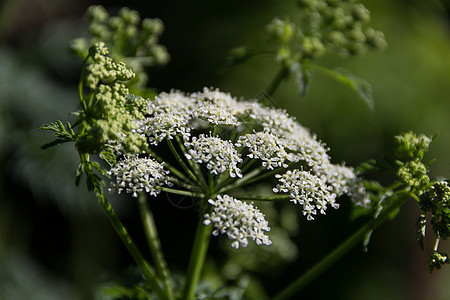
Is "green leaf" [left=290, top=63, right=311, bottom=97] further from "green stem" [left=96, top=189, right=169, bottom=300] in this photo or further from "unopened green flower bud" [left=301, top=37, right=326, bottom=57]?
"green stem" [left=96, top=189, right=169, bottom=300]

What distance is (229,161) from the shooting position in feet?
6.00

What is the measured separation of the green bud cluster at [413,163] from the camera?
1.87m

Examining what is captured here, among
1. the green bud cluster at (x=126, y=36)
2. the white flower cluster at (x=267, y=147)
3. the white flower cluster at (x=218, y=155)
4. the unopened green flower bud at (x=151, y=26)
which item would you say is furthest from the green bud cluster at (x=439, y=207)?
the unopened green flower bud at (x=151, y=26)

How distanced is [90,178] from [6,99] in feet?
9.94

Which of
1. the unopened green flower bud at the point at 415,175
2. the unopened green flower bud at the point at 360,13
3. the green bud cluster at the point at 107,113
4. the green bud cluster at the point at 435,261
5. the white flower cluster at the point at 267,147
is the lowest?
the green bud cluster at the point at 107,113

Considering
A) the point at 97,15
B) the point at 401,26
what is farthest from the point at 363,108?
the point at 97,15

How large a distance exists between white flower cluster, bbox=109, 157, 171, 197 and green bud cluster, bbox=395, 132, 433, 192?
3.16 ft

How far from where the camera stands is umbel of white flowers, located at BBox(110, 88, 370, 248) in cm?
174

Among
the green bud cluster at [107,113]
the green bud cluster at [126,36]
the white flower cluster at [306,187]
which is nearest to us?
the green bud cluster at [107,113]

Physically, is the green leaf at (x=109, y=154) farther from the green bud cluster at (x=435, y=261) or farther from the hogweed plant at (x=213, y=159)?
the green bud cluster at (x=435, y=261)

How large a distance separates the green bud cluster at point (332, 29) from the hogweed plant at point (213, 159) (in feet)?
0.16

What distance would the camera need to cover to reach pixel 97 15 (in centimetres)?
249

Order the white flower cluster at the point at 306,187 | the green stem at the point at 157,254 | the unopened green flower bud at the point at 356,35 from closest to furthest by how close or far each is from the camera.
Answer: the white flower cluster at the point at 306,187, the green stem at the point at 157,254, the unopened green flower bud at the point at 356,35

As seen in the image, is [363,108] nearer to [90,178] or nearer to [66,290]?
[66,290]
